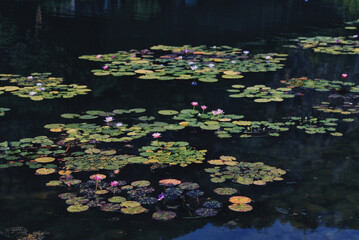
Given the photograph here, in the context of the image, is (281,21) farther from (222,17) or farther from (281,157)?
(281,157)

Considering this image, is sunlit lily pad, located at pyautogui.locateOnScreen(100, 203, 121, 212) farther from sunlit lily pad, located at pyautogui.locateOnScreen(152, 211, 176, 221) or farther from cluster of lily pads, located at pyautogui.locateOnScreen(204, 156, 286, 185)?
cluster of lily pads, located at pyautogui.locateOnScreen(204, 156, 286, 185)

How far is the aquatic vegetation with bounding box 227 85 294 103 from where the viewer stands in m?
5.51

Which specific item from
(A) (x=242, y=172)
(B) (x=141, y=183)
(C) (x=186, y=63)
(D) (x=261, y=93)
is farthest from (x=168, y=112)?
(C) (x=186, y=63)

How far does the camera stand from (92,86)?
596 centimetres

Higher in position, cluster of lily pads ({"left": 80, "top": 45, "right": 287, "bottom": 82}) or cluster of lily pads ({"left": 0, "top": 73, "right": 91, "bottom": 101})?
cluster of lily pads ({"left": 80, "top": 45, "right": 287, "bottom": 82})

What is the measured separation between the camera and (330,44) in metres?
9.22

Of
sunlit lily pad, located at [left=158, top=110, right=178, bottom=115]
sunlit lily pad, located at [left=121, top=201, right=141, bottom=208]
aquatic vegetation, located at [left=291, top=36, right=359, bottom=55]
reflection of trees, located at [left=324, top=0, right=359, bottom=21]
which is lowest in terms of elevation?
sunlit lily pad, located at [left=121, top=201, right=141, bottom=208]

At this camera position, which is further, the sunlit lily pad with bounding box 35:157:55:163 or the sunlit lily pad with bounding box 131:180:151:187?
the sunlit lily pad with bounding box 35:157:55:163

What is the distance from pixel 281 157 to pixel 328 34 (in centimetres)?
741

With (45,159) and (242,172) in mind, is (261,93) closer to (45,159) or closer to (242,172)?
(242,172)

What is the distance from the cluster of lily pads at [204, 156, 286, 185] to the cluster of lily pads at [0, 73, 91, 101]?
242 centimetres

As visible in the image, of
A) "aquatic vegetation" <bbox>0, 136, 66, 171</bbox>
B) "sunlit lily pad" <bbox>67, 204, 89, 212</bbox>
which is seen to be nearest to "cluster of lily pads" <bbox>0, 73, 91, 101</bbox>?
"aquatic vegetation" <bbox>0, 136, 66, 171</bbox>

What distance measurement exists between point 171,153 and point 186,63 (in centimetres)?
354

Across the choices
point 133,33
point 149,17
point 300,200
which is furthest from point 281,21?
point 300,200
